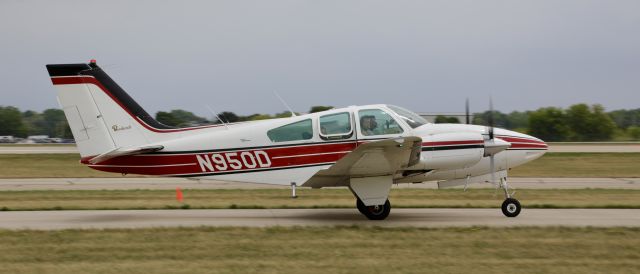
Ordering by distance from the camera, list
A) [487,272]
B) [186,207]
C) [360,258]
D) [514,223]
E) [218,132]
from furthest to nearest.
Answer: [186,207]
[218,132]
[514,223]
[360,258]
[487,272]

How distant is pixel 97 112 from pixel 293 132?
3846mm

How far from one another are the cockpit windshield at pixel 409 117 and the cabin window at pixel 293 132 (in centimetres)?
158

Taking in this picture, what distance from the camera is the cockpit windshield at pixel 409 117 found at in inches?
532

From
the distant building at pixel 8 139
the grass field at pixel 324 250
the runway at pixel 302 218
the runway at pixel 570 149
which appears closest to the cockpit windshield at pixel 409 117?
the runway at pixel 302 218

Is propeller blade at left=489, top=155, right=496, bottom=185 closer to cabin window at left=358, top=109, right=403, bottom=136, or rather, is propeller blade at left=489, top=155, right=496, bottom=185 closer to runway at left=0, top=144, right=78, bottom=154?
cabin window at left=358, top=109, right=403, bottom=136

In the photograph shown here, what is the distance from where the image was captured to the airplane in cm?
1338

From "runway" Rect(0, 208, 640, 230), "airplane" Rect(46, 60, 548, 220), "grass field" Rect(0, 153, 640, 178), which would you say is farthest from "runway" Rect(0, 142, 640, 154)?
"airplane" Rect(46, 60, 548, 220)

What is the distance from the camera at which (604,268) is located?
9305mm

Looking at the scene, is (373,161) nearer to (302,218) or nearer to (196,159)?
(302,218)

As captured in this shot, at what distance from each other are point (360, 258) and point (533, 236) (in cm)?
325

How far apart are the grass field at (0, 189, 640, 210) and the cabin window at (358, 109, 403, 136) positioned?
10.6 feet

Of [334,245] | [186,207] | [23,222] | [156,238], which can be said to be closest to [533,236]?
[334,245]

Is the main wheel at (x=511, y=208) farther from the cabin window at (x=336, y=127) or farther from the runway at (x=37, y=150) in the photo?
the runway at (x=37, y=150)

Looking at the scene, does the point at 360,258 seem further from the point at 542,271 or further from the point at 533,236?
the point at 533,236
